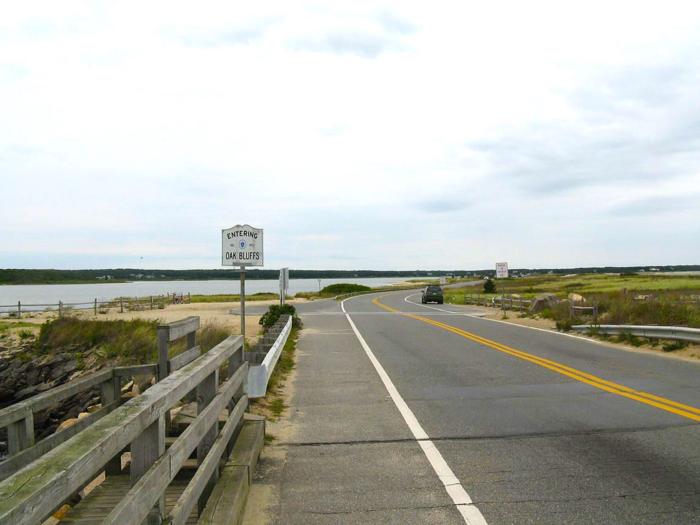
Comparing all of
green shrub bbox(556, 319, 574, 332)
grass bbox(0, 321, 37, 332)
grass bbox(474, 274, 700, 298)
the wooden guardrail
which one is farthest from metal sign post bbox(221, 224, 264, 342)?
grass bbox(0, 321, 37, 332)

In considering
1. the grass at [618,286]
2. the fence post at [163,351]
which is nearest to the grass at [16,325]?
the grass at [618,286]

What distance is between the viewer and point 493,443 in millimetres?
6465

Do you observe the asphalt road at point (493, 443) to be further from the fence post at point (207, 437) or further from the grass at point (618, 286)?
the grass at point (618, 286)

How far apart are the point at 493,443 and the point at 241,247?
8.90 metres

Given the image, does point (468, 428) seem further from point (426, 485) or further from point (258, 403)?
point (258, 403)

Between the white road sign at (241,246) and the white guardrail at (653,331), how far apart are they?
11.0 meters

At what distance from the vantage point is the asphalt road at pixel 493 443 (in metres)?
4.66

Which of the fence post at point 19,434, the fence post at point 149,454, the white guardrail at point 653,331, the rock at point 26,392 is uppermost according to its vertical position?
the fence post at point 149,454

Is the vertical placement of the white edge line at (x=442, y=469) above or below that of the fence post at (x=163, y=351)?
below

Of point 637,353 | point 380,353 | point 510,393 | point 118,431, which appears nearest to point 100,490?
point 118,431

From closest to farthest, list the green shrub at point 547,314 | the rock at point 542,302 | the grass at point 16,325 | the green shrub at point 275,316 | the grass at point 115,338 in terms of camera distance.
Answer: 1. the grass at point 115,338
2. the green shrub at point 275,316
3. the green shrub at point 547,314
4. the rock at point 542,302
5. the grass at point 16,325

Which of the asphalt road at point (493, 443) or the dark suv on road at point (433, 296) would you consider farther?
the dark suv on road at point (433, 296)

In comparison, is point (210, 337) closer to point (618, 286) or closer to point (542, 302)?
point (542, 302)

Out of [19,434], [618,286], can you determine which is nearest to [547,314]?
[19,434]
